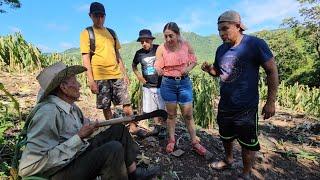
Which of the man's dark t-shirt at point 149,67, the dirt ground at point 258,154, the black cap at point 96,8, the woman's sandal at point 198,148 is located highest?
the black cap at point 96,8

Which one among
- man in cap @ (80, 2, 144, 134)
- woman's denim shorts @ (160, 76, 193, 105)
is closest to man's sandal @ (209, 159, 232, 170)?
woman's denim shorts @ (160, 76, 193, 105)

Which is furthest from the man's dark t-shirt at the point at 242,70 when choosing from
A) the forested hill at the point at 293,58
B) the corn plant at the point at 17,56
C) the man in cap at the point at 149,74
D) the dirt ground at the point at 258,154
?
the forested hill at the point at 293,58

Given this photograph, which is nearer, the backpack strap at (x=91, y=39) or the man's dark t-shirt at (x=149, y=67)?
the backpack strap at (x=91, y=39)

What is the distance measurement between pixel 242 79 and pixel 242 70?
91 millimetres

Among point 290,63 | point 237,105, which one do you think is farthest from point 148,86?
point 290,63

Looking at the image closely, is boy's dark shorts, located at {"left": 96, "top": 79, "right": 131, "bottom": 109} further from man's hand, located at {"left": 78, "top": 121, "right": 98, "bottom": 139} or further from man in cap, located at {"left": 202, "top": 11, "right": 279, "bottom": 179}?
man's hand, located at {"left": 78, "top": 121, "right": 98, "bottom": 139}

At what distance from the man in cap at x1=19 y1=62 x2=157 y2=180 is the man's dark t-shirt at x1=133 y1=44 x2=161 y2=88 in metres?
2.86

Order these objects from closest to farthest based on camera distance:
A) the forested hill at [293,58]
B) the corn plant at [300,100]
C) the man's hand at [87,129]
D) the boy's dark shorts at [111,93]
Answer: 1. the man's hand at [87,129]
2. the boy's dark shorts at [111,93]
3. the corn plant at [300,100]
4. the forested hill at [293,58]

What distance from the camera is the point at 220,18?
4348 mm

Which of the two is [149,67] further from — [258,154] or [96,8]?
[258,154]

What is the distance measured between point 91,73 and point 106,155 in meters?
2.16

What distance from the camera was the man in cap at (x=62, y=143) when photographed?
3102mm

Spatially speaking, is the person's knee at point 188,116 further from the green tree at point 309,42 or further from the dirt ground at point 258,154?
the green tree at point 309,42

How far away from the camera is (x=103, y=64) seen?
5430mm
